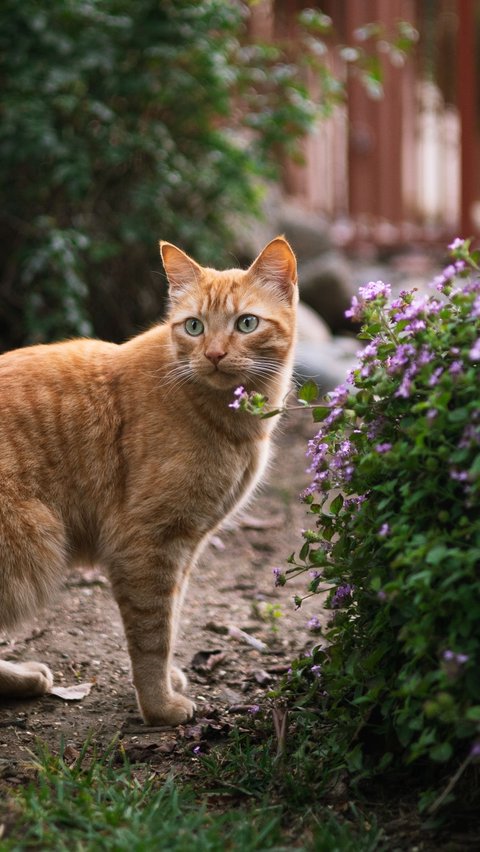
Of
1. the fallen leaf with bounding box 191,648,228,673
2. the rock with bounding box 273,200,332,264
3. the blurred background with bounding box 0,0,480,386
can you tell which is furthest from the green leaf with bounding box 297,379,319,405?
the rock with bounding box 273,200,332,264

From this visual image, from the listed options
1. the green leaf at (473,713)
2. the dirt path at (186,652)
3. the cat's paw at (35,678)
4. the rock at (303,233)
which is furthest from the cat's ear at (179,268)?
the rock at (303,233)

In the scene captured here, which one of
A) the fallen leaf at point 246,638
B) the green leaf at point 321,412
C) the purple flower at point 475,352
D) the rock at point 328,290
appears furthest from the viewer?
the rock at point 328,290

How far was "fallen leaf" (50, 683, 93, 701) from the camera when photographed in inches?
131

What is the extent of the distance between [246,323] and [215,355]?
0.63 ft

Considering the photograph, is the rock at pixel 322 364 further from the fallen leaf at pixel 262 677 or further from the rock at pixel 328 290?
the fallen leaf at pixel 262 677

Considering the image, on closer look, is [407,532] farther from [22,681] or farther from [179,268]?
[22,681]

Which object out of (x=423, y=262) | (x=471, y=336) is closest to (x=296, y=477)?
(x=471, y=336)

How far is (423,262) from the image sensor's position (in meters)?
9.95

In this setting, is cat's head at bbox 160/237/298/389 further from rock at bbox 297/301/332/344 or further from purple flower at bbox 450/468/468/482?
rock at bbox 297/301/332/344

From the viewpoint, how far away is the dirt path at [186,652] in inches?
121

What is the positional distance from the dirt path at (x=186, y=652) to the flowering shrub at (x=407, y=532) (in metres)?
0.58

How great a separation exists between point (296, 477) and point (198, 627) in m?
1.93

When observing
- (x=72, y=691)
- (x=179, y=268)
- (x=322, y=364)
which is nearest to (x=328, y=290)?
(x=322, y=364)

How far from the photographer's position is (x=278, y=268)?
10.7ft
